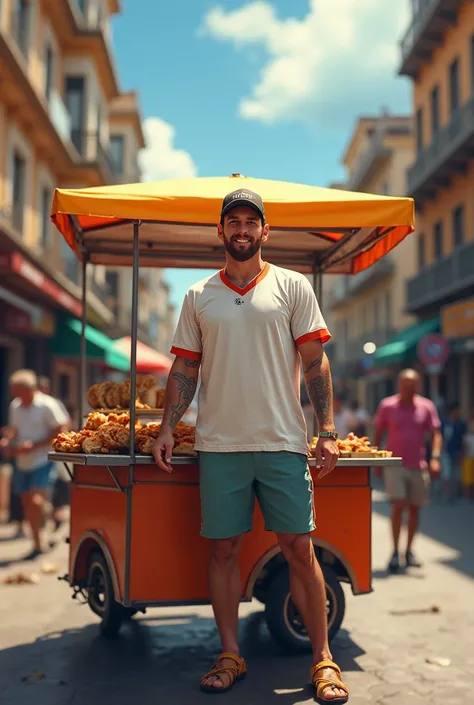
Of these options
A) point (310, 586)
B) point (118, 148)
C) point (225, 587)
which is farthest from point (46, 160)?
point (118, 148)

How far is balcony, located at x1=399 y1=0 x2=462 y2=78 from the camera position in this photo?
24.9m

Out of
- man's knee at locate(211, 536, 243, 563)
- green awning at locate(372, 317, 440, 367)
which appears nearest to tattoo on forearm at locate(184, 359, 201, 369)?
man's knee at locate(211, 536, 243, 563)

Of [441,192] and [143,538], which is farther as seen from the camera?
[441,192]

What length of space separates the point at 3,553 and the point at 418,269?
22.9m

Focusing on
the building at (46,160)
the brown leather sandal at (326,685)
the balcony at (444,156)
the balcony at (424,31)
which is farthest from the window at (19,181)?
the brown leather sandal at (326,685)

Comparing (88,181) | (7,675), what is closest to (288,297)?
(7,675)

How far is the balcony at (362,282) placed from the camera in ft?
131

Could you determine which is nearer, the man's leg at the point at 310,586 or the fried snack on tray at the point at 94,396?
the man's leg at the point at 310,586

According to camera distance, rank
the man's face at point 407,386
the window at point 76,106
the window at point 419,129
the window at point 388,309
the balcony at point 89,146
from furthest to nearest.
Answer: the window at point 388,309
the window at point 419,129
the window at point 76,106
the balcony at point 89,146
the man's face at point 407,386

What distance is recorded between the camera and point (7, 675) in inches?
190

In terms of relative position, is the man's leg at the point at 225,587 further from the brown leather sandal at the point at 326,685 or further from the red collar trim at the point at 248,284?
the red collar trim at the point at 248,284

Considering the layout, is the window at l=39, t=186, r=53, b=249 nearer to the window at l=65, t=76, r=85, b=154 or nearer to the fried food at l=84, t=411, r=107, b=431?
the window at l=65, t=76, r=85, b=154

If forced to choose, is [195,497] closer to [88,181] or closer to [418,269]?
[88,181]

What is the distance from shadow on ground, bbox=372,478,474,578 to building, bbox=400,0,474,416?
5.89m
